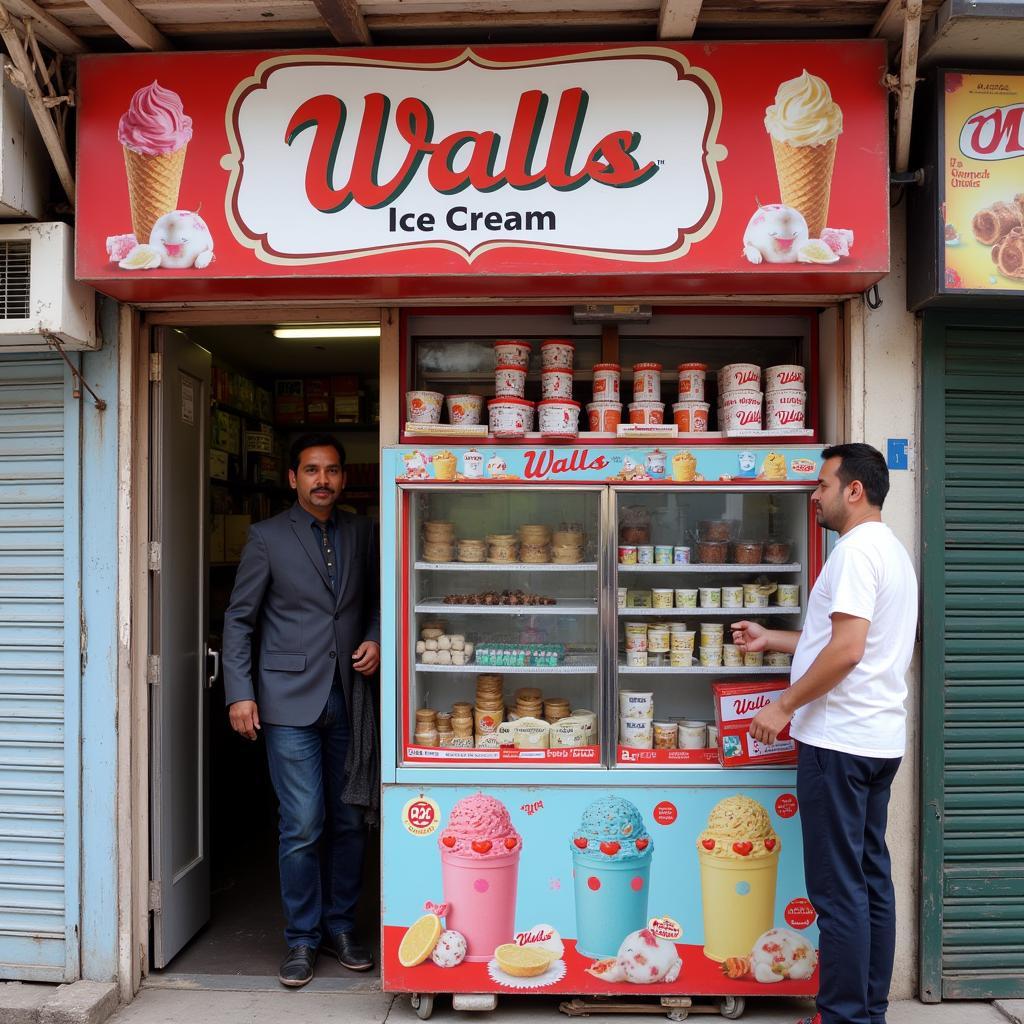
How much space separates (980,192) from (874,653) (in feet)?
6.43

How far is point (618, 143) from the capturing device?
10.8 feet

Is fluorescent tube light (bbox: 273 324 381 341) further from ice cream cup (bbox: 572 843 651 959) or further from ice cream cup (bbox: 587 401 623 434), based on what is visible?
ice cream cup (bbox: 572 843 651 959)

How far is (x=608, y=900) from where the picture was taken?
11.2 feet

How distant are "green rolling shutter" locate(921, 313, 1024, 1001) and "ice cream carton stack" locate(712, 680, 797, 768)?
2.06 ft

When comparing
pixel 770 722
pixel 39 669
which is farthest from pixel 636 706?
pixel 39 669

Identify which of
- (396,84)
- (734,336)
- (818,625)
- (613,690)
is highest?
(396,84)

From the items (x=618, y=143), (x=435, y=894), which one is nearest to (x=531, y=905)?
(x=435, y=894)

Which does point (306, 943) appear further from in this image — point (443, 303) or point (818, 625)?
point (443, 303)

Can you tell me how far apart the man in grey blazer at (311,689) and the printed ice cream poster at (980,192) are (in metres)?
2.88

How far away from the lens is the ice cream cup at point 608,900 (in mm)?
3398

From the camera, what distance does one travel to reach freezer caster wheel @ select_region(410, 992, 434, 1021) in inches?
134

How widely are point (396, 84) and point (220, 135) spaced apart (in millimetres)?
753

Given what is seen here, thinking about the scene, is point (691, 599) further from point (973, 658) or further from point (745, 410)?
point (973, 658)

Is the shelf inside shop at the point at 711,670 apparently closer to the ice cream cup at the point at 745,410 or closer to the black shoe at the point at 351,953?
the ice cream cup at the point at 745,410
